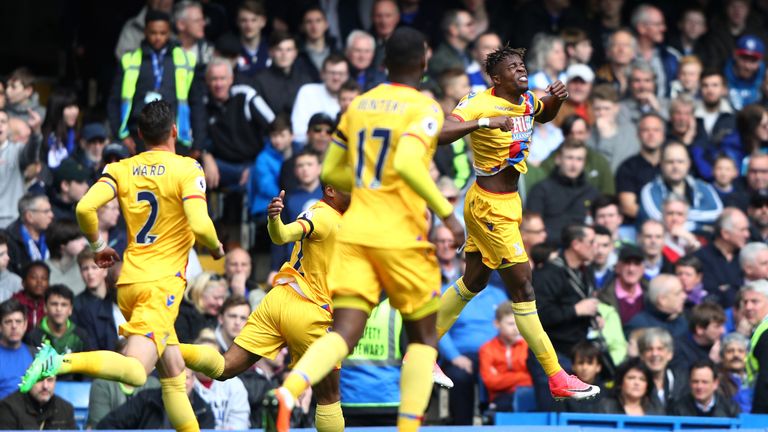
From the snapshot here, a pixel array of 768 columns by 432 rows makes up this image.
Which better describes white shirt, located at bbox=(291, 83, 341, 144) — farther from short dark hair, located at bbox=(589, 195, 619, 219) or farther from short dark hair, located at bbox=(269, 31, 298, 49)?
short dark hair, located at bbox=(589, 195, 619, 219)

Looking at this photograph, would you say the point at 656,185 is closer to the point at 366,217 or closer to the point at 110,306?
the point at 110,306

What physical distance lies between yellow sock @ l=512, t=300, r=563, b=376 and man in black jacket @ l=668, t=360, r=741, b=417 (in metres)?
2.74

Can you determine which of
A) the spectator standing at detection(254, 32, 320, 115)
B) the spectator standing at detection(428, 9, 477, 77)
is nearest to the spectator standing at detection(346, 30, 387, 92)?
the spectator standing at detection(254, 32, 320, 115)

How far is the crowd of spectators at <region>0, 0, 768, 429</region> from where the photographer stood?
13406 millimetres

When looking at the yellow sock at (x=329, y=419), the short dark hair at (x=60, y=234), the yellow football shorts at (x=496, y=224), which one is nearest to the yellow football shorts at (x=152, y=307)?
the yellow sock at (x=329, y=419)

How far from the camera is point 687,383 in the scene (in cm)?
1398

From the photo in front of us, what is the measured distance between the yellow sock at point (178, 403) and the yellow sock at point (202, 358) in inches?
6.6

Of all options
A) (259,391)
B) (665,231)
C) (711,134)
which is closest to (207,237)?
(259,391)

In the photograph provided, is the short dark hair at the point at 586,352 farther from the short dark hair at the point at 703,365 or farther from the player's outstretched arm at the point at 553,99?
the player's outstretched arm at the point at 553,99

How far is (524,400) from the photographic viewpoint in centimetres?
1349

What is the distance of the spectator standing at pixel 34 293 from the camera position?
1355cm

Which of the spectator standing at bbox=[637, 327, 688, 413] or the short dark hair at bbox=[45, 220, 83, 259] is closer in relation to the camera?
the spectator standing at bbox=[637, 327, 688, 413]

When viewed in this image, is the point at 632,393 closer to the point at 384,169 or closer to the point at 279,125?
the point at 279,125

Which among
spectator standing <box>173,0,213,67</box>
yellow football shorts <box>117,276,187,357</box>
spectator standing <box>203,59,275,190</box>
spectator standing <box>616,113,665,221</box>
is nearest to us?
yellow football shorts <box>117,276,187,357</box>
